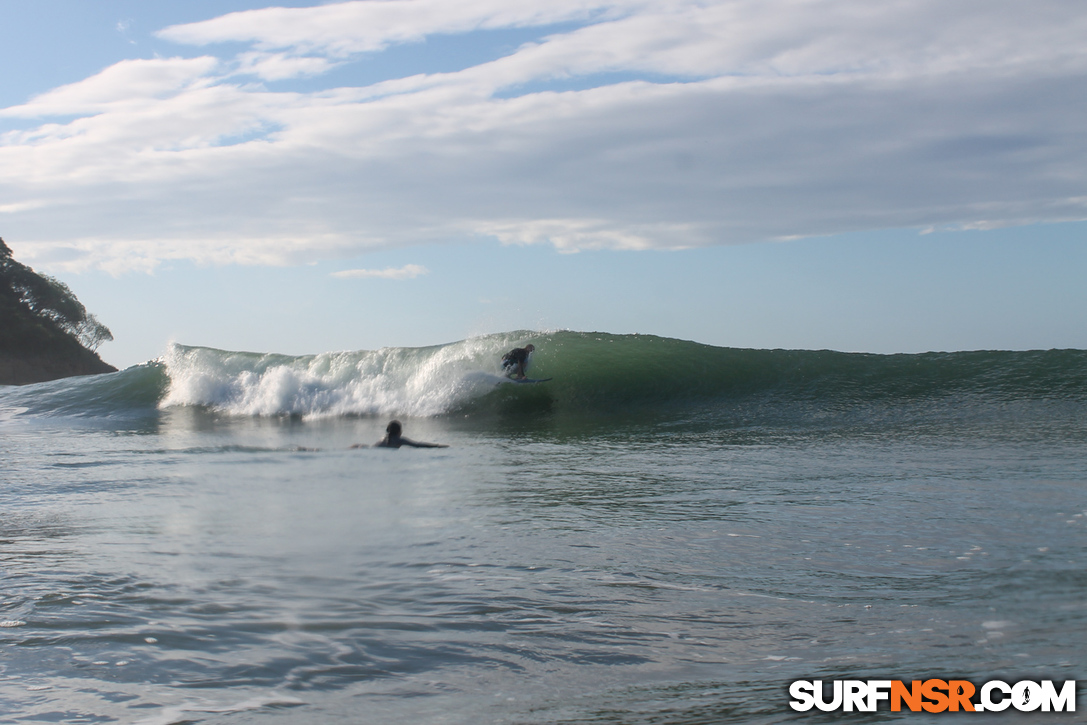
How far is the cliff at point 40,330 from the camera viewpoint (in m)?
44.5

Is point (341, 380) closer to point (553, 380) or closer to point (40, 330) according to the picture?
point (553, 380)

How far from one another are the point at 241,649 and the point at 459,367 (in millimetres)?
15423

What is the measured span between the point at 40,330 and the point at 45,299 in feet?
13.2

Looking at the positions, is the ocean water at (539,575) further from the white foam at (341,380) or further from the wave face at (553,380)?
the white foam at (341,380)

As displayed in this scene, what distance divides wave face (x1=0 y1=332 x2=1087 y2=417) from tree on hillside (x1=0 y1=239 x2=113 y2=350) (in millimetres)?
30285

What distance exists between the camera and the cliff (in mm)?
44531

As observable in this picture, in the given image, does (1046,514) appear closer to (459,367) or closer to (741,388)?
(741,388)

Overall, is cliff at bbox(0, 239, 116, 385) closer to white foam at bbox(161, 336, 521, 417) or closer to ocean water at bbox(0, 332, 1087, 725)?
white foam at bbox(161, 336, 521, 417)

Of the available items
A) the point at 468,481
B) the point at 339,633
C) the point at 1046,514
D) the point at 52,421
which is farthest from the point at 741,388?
the point at 52,421

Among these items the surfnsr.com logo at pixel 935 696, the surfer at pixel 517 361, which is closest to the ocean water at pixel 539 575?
the surfnsr.com logo at pixel 935 696

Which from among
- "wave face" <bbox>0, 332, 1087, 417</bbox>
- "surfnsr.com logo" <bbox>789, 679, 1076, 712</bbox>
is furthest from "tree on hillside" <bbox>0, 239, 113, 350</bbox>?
"surfnsr.com logo" <bbox>789, 679, 1076, 712</bbox>

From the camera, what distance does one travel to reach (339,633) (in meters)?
3.29

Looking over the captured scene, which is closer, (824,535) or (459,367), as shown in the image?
(824,535)

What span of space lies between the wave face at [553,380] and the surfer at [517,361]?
356 millimetres
